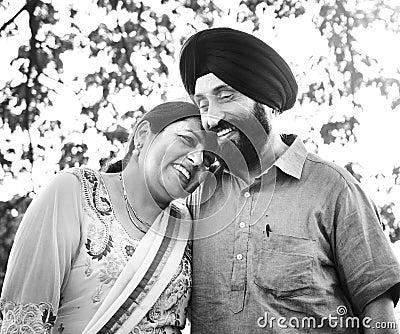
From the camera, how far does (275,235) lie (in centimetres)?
159

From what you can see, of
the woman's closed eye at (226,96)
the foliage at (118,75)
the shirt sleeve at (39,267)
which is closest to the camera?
the shirt sleeve at (39,267)

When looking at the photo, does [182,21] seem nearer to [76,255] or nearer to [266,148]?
[266,148]

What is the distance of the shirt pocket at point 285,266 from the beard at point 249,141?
0.64 feet

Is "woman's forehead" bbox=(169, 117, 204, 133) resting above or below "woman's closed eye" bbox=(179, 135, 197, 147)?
above

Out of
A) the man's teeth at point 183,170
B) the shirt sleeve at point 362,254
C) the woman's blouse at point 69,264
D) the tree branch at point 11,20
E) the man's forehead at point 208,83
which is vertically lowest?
the shirt sleeve at point 362,254

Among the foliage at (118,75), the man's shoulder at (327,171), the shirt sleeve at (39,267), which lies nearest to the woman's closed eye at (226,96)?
the man's shoulder at (327,171)

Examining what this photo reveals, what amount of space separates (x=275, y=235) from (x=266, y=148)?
23 cm

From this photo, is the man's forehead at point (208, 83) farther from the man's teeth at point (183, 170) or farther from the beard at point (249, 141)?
the man's teeth at point (183, 170)

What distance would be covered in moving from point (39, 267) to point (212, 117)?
52cm

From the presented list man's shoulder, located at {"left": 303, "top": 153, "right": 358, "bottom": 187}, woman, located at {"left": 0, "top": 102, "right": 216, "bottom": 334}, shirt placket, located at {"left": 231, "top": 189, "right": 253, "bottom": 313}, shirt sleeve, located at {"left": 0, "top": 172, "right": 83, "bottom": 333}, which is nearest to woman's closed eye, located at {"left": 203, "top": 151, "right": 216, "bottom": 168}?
woman, located at {"left": 0, "top": 102, "right": 216, "bottom": 334}

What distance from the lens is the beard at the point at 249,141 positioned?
1.61 metres

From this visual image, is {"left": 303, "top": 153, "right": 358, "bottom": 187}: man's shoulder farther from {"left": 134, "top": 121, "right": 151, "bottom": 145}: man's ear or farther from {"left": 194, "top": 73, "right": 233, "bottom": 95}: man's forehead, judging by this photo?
{"left": 134, "top": 121, "right": 151, "bottom": 145}: man's ear

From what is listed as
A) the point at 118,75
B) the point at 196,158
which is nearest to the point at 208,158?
the point at 196,158

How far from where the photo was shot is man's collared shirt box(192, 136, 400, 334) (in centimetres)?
154
